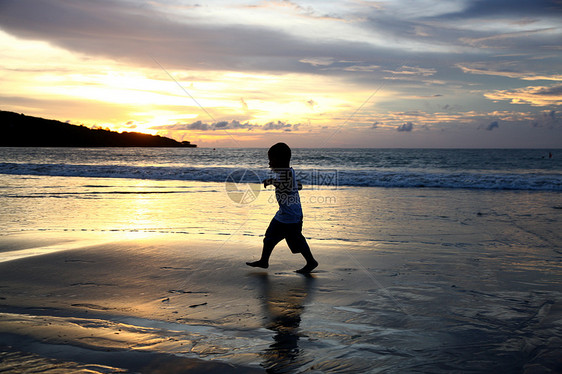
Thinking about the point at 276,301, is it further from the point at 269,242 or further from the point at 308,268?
the point at 269,242

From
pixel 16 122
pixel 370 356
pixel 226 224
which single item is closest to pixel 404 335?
pixel 370 356

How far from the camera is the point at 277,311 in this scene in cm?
402

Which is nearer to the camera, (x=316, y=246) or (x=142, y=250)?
(x=142, y=250)

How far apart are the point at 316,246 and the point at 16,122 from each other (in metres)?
134

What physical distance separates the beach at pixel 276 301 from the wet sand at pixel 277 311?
16 mm

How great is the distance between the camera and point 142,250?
661cm

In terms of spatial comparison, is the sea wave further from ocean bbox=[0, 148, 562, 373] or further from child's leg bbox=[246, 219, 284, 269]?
child's leg bbox=[246, 219, 284, 269]

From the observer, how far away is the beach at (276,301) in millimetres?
2986

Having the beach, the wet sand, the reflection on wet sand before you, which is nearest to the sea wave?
the beach

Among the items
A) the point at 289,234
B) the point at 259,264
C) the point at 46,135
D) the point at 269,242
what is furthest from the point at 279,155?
the point at 46,135

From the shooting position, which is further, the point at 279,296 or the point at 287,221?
the point at 287,221

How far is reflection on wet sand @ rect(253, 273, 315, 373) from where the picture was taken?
115 inches

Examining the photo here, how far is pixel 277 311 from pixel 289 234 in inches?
69.3

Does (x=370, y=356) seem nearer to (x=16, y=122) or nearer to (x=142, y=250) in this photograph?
(x=142, y=250)
